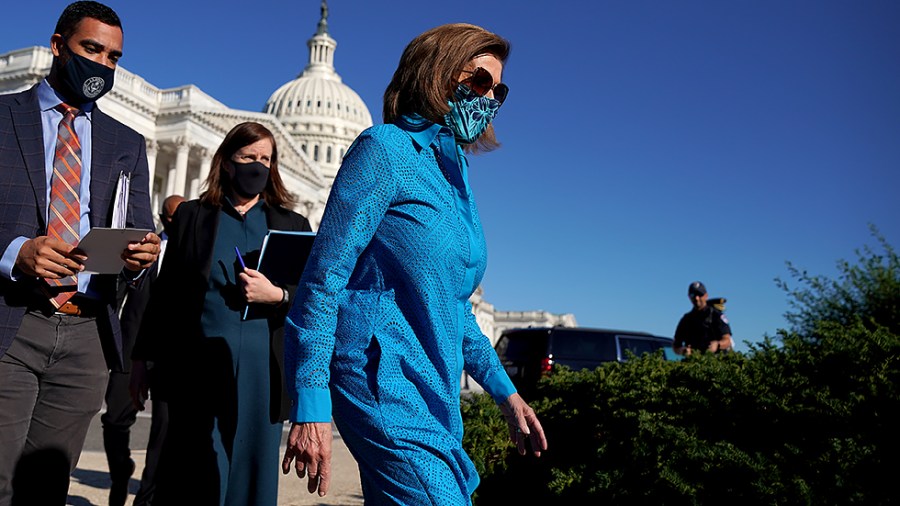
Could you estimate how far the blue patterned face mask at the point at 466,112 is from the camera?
219cm

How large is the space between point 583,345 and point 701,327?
1734mm

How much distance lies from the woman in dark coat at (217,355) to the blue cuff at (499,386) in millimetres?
1352

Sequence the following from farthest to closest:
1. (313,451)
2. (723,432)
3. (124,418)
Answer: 1. (124,418)
2. (723,432)
3. (313,451)

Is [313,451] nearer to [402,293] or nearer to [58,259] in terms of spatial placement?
[402,293]

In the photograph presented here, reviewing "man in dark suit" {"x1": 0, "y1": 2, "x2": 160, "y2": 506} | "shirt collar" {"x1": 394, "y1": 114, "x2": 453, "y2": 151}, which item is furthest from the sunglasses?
"man in dark suit" {"x1": 0, "y1": 2, "x2": 160, "y2": 506}

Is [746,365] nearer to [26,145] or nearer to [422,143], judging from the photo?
[422,143]

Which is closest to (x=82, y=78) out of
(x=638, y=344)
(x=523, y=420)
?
(x=523, y=420)

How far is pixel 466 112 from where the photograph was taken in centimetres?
220

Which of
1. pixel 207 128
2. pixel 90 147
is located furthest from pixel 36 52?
pixel 90 147

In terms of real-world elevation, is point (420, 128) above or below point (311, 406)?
above

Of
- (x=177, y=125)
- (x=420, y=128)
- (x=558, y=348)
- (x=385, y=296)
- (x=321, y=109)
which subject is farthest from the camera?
(x=321, y=109)

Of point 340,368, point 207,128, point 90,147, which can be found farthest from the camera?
point 207,128

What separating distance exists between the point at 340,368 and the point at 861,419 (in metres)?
2.55

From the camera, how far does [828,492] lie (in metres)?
3.34
